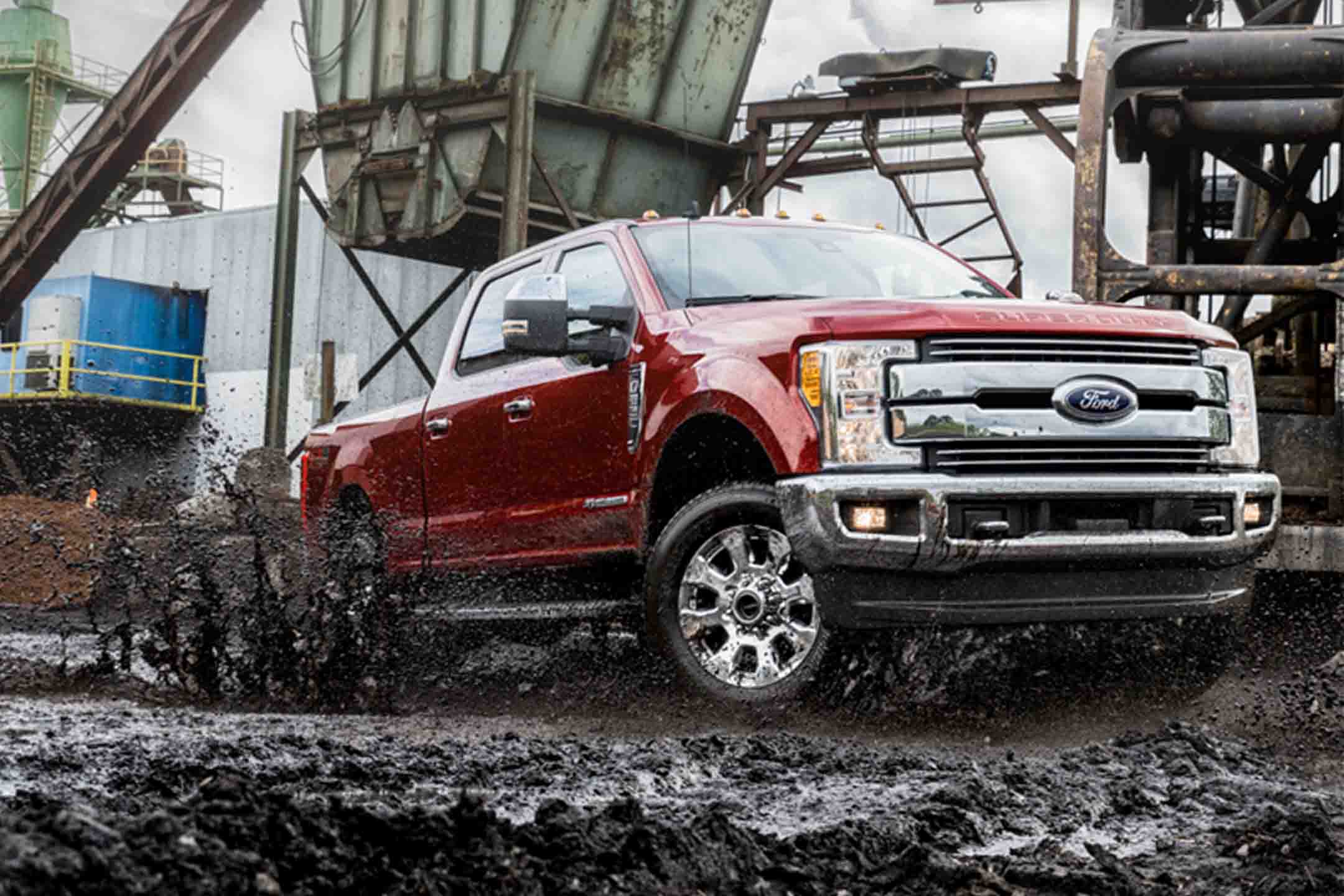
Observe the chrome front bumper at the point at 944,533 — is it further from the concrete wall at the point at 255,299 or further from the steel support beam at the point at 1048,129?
the concrete wall at the point at 255,299

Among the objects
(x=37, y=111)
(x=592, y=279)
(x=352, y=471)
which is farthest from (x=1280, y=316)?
(x=37, y=111)

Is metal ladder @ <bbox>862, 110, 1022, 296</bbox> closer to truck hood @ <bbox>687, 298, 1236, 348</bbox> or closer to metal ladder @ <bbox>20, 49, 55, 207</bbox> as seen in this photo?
truck hood @ <bbox>687, 298, 1236, 348</bbox>

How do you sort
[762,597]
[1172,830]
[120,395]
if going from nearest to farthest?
[1172,830] → [762,597] → [120,395]

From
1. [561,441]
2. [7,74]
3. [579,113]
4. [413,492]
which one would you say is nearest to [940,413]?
[561,441]

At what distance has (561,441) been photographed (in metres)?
6.50

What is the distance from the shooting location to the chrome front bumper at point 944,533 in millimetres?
5047

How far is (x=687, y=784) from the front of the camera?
4246 mm

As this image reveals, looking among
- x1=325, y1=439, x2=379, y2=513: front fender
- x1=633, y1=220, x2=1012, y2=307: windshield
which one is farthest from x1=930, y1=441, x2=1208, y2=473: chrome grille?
x1=325, y1=439, x2=379, y2=513: front fender

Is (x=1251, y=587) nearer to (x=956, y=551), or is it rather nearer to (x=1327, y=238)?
(x=956, y=551)

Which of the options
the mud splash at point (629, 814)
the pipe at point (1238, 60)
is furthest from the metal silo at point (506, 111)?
the mud splash at point (629, 814)

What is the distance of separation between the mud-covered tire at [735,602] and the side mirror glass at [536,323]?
0.85 metres

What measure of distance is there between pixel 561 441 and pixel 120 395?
25.2 meters

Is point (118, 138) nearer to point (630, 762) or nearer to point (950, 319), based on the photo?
point (950, 319)

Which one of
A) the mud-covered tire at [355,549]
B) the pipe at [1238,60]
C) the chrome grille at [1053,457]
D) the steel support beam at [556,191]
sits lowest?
the mud-covered tire at [355,549]
